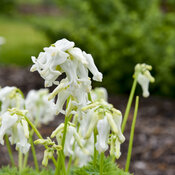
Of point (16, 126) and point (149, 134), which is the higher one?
point (149, 134)

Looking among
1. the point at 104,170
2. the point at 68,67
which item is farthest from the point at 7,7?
the point at 68,67

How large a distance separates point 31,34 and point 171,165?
10.7m

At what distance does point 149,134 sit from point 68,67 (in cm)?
391

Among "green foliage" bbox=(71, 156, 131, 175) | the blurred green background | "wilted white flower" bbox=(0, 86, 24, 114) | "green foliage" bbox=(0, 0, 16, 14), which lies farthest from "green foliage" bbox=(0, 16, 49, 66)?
"green foliage" bbox=(71, 156, 131, 175)

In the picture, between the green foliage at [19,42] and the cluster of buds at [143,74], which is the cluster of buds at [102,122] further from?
the green foliage at [19,42]

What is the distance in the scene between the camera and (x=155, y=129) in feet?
17.6

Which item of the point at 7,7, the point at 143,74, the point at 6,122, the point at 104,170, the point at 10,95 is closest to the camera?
the point at 6,122

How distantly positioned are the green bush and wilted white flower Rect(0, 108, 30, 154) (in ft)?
14.2

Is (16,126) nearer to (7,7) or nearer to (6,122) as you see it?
(6,122)

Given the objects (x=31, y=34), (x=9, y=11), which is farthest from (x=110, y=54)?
(x=9, y=11)

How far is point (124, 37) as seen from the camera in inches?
248

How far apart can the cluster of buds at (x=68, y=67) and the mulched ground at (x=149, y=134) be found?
8.99 ft

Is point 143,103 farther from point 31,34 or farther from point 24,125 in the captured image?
point 31,34

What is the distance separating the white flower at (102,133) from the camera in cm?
154
